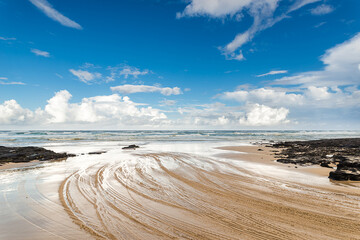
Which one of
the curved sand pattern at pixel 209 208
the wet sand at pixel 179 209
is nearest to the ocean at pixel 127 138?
the wet sand at pixel 179 209

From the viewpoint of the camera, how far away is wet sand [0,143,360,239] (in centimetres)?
454

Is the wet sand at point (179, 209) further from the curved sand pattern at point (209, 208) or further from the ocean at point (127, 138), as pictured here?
the ocean at point (127, 138)

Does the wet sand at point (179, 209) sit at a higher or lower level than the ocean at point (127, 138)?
higher

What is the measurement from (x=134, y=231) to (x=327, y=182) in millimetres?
10137

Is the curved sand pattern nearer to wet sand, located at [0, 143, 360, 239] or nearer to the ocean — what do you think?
wet sand, located at [0, 143, 360, 239]

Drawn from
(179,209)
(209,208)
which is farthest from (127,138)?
(209,208)

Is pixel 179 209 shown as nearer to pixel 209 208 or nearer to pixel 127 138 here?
pixel 209 208

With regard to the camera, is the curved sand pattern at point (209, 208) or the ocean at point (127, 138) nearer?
the curved sand pattern at point (209, 208)

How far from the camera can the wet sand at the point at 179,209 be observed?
4.54m

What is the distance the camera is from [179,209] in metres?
5.91

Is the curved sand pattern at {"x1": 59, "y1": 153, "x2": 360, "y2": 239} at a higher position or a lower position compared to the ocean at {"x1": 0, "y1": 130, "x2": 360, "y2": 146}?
higher

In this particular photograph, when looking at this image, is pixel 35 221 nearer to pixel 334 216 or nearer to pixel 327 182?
pixel 334 216

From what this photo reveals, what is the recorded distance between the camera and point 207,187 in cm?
838

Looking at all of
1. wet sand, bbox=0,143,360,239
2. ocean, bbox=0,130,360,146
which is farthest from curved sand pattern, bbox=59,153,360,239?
ocean, bbox=0,130,360,146
